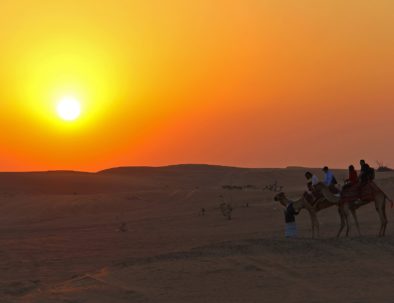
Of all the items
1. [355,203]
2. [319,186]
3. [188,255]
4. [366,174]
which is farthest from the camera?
[355,203]

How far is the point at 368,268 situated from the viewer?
14312 mm

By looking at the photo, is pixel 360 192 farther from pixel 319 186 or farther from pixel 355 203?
pixel 319 186

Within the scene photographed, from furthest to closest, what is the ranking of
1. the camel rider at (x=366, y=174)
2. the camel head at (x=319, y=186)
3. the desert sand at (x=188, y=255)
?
the camel head at (x=319, y=186) < the camel rider at (x=366, y=174) < the desert sand at (x=188, y=255)

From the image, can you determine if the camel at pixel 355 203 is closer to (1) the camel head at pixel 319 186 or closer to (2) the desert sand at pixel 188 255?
(1) the camel head at pixel 319 186

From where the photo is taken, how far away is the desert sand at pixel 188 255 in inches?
481

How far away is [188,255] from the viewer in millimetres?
14391

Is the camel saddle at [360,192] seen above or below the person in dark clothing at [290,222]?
above

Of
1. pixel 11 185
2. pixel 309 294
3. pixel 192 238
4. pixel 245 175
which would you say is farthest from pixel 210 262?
pixel 245 175

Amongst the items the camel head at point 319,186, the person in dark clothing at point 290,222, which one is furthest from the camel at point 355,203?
the person in dark clothing at point 290,222

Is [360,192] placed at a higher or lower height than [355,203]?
higher

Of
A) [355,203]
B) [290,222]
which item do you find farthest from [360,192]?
[290,222]

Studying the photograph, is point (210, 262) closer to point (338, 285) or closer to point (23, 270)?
point (338, 285)

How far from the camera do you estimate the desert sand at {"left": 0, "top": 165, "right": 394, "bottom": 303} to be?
12211mm

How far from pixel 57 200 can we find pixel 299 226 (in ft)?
58.0
